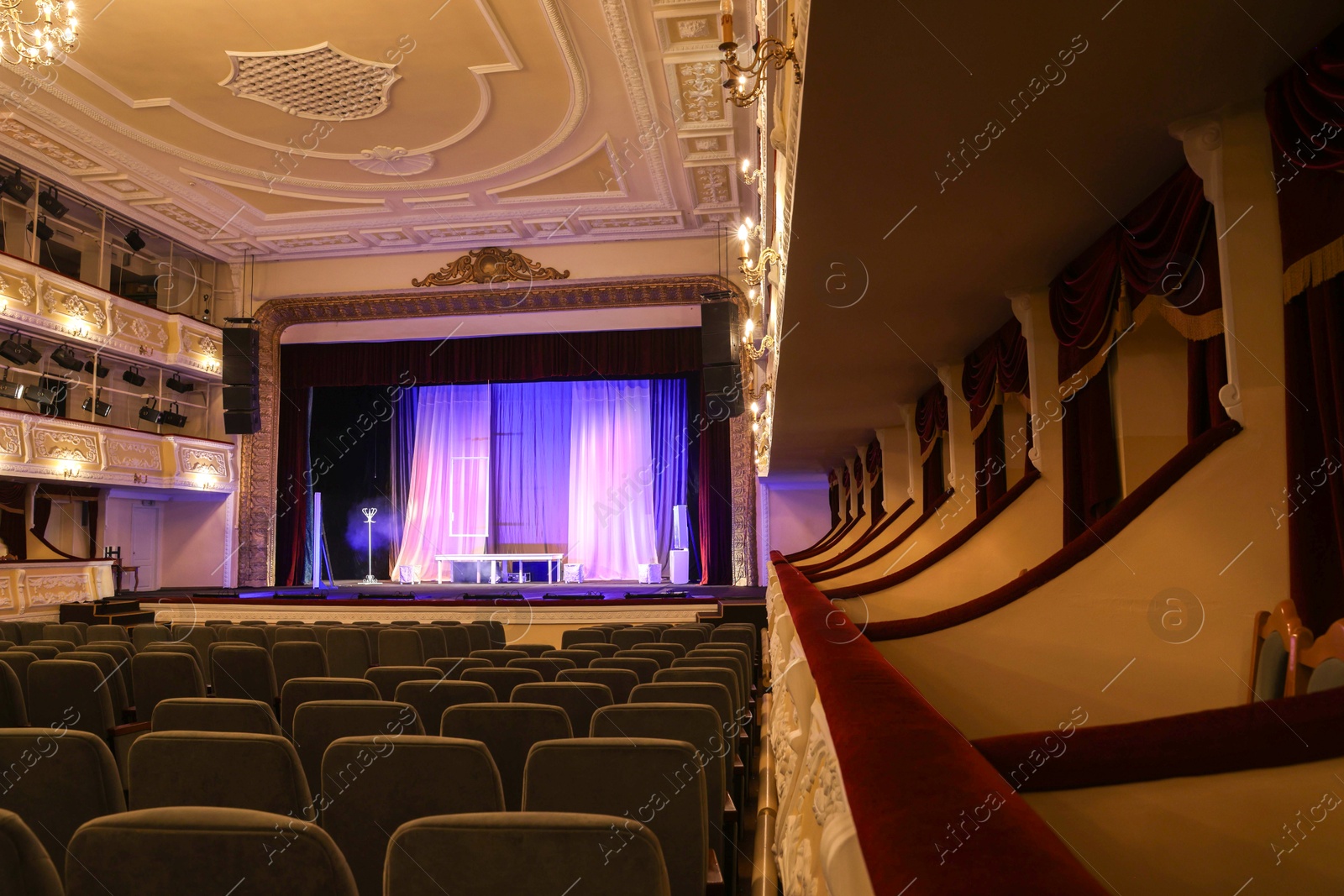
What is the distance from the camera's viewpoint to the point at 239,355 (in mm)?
12906

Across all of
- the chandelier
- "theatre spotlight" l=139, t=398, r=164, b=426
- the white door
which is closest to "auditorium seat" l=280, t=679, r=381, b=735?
the chandelier

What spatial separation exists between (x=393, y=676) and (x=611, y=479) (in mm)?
12878

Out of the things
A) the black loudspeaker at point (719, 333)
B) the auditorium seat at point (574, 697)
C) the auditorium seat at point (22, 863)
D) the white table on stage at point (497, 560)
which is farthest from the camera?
the white table on stage at point (497, 560)

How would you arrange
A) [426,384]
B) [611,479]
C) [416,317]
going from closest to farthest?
1. [416,317]
2. [426,384]
3. [611,479]

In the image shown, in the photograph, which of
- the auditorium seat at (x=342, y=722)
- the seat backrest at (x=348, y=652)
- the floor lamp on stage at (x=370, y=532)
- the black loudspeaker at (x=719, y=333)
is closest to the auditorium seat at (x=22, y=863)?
the auditorium seat at (x=342, y=722)

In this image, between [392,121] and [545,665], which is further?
[392,121]

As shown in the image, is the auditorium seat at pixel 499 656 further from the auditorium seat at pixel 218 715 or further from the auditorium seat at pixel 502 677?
the auditorium seat at pixel 218 715

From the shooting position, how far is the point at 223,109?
9797 mm

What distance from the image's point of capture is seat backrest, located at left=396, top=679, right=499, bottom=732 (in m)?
2.54

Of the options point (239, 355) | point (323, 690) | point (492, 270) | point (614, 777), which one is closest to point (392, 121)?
point (492, 270)

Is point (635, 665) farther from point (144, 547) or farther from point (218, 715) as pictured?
point (144, 547)

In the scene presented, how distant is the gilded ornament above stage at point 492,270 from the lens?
43.6 feet

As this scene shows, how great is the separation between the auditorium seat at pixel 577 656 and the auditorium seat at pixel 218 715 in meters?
1.31

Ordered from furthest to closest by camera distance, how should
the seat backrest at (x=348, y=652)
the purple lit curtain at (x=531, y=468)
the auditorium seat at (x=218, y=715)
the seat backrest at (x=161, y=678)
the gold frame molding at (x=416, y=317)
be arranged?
the purple lit curtain at (x=531, y=468), the gold frame molding at (x=416, y=317), the seat backrest at (x=348, y=652), the seat backrest at (x=161, y=678), the auditorium seat at (x=218, y=715)
